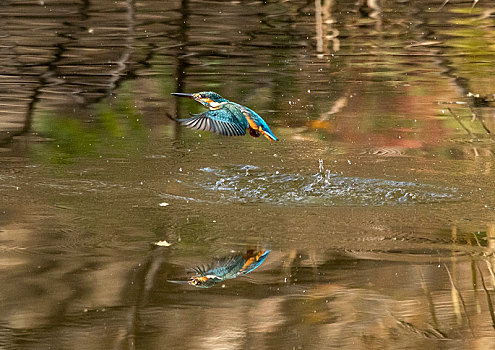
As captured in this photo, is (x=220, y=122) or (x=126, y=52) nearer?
(x=220, y=122)

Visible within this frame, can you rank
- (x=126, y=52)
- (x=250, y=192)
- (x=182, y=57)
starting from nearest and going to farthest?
(x=250, y=192), (x=182, y=57), (x=126, y=52)

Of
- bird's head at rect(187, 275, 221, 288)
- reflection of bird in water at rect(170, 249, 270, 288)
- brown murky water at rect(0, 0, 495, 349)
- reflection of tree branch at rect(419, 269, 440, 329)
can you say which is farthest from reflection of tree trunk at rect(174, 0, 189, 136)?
reflection of tree branch at rect(419, 269, 440, 329)

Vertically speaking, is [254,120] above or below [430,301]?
above

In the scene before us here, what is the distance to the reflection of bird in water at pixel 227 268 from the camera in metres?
3.51

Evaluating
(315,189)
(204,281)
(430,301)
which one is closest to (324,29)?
(315,189)

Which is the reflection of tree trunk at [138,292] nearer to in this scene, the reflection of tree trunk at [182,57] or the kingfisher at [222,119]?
the kingfisher at [222,119]

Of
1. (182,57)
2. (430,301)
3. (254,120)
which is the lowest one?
(430,301)

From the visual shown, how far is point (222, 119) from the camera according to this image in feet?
13.8

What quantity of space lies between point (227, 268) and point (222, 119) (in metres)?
0.81

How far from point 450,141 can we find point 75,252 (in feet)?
9.00

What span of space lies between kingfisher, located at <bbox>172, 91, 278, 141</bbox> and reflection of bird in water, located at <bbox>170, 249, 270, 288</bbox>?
0.61 metres

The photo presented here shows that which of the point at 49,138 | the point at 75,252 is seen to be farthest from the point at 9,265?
the point at 49,138

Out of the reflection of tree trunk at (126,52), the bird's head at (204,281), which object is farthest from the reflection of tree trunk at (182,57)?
the bird's head at (204,281)

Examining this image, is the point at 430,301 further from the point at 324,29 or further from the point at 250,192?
the point at 324,29
